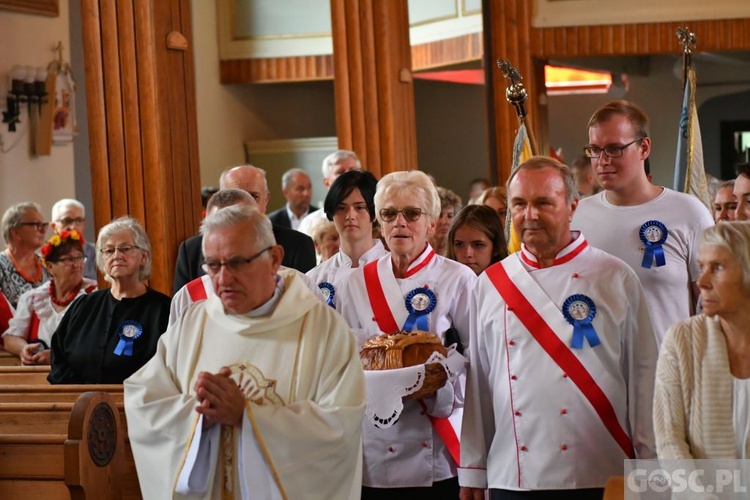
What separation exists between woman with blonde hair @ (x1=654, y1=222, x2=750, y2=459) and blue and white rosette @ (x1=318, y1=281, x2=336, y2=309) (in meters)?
1.55

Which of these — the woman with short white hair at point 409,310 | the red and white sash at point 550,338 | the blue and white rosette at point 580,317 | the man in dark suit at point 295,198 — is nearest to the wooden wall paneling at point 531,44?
the man in dark suit at point 295,198

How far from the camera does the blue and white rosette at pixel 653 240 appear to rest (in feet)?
12.8

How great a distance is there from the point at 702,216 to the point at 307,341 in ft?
5.28

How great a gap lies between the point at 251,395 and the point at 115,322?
1.64 meters

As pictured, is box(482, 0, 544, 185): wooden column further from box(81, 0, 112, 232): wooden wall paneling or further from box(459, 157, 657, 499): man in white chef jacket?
box(459, 157, 657, 499): man in white chef jacket

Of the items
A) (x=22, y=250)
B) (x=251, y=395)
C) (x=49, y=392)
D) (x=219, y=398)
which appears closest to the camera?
(x=219, y=398)

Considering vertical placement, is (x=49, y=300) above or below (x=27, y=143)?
below

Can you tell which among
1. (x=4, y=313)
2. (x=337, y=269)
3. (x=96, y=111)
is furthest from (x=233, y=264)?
(x=4, y=313)

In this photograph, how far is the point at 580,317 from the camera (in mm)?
3271

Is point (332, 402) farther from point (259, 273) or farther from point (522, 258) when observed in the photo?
point (522, 258)

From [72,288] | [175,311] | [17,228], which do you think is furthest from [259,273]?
[17,228]

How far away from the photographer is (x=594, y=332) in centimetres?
326

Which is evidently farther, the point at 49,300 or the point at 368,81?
the point at 368,81

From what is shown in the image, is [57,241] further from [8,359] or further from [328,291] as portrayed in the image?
[328,291]
